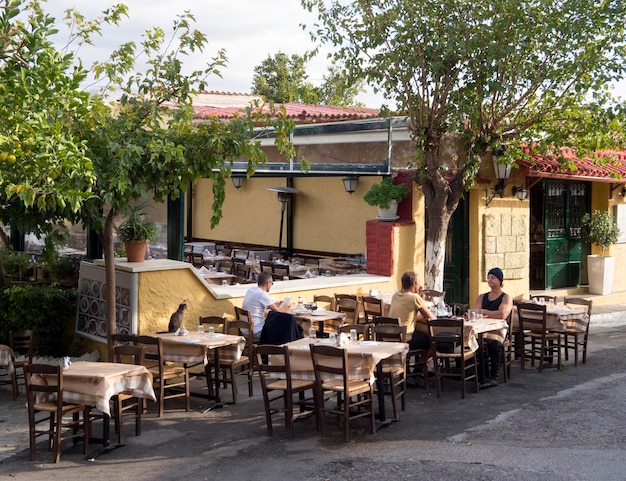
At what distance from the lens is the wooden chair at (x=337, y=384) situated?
816 centimetres

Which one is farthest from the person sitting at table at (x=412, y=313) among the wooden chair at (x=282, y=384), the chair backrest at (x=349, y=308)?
the wooden chair at (x=282, y=384)

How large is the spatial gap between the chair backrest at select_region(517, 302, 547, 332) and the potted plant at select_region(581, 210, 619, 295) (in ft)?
21.0

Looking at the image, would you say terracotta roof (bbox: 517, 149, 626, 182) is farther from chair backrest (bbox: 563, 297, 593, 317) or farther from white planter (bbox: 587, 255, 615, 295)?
chair backrest (bbox: 563, 297, 593, 317)

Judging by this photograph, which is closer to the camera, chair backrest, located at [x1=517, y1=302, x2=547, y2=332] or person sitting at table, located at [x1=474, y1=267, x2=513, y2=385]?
person sitting at table, located at [x1=474, y1=267, x2=513, y2=385]

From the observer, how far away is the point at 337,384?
845 cm

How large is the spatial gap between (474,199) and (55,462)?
957 cm

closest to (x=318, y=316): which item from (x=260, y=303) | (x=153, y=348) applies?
(x=260, y=303)

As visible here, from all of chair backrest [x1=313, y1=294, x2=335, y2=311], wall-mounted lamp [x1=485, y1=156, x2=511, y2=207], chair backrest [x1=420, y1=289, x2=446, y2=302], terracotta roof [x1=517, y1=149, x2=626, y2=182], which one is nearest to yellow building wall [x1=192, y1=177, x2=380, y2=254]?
wall-mounted lamp [x1=485, y1=156, x2=511, y2=207]

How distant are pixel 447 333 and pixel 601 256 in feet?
28.4

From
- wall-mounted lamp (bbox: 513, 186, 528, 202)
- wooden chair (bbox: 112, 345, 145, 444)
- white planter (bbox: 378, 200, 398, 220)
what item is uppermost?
wall-mounted lamp (bbox: 513, 186, 528, 202)

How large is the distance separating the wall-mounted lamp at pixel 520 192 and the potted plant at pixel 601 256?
271 centimetres

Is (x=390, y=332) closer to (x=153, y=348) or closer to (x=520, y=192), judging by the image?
(x=153, y=348)

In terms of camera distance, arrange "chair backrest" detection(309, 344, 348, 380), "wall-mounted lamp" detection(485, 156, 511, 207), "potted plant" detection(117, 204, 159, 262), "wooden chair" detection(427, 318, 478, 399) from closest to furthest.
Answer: "chair backrest" detection(309, 344, 348, 380) < "wooden chair" detection(427, 318, 478, 399) < "potted plant" detection(117, 204, 159, 262) < "wall-mounted lamp" detection(485, 156, 511, 207)

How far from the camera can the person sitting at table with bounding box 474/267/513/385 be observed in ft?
35.3
